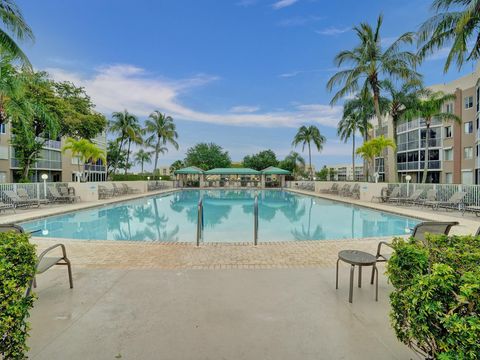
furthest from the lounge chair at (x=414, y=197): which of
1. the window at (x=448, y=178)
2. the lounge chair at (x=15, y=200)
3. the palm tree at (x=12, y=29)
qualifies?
the window at (x=448, y=178)

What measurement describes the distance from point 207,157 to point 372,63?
32.5m

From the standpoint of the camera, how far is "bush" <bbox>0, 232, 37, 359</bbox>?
166 cm

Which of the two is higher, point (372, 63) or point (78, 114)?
point (372, 63)

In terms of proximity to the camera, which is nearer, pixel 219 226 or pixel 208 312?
pixel 208 312

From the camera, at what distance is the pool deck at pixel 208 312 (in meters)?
2.24

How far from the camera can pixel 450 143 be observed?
2902cm

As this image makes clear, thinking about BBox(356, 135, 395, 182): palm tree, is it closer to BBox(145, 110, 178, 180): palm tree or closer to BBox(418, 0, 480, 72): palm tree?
BBox(418, 0, 480, 72): palm tree

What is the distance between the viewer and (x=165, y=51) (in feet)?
70.2

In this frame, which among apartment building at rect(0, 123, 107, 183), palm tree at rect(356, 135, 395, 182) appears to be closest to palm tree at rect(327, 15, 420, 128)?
palm tree at rect(356, 135, 395, 182)

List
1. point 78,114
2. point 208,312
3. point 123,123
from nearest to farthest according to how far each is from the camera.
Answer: point 208,312 → point 78,114 → point 123,123

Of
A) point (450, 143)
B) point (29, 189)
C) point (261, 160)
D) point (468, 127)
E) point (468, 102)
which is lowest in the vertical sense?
point (29, 189)

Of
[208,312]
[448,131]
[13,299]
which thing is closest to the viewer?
[13,299]

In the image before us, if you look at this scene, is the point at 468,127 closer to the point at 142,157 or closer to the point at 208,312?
the point at 208,312

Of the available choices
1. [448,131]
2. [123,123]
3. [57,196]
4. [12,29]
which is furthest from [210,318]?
[448,131]
